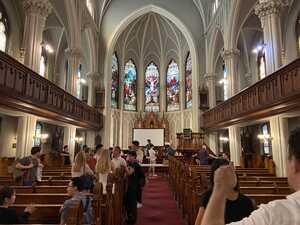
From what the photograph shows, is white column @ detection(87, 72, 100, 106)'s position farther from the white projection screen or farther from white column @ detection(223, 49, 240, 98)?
white column @ detection(223, 49, 240, 98)

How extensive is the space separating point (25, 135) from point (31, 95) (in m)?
1.92

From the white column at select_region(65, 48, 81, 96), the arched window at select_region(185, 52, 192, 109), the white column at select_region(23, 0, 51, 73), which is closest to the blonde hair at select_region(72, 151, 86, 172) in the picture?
the white column at select_region(23, 0, 51, 73)

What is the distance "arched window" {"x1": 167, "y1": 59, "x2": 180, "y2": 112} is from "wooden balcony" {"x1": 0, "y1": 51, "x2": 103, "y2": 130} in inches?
576

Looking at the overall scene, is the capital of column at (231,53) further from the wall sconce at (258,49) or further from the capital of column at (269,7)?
the capital of column at (269,7)

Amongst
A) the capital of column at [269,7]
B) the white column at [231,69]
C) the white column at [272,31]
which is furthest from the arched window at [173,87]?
the capital of column at [269,7]

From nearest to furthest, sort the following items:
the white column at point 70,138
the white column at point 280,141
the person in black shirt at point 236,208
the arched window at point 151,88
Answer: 1. the person in black shirt at point 236,208
2. the white column at point 280,141
3. the white column at point 70,138
4. the arched window at point 151,88

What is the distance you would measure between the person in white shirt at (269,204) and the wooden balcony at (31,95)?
299 inches

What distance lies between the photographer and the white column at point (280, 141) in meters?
9.69

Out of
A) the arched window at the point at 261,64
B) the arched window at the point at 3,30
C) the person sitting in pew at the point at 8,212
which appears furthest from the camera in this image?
the arched window at the point at 261,64

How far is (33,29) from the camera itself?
34.5 ft

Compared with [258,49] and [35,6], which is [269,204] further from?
[258,49]

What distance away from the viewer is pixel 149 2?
2317 centimetres

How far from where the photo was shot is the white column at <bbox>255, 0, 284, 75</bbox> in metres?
10.4

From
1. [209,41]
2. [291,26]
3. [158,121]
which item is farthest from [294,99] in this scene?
[158,121]
